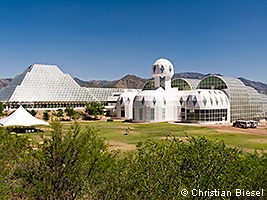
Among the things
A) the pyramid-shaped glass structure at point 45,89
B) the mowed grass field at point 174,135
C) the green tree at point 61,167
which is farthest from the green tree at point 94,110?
the green tree at point 61,167

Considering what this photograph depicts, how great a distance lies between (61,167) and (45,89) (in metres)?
65.3

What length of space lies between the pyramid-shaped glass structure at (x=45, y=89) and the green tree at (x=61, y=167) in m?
61.0

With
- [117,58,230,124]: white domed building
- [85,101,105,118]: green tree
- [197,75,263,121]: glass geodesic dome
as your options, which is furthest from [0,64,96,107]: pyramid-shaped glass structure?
[197,75,263,121]: glass geodesic dome

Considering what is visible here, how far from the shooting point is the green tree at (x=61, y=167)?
12016 mm

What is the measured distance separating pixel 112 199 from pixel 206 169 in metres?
3.67

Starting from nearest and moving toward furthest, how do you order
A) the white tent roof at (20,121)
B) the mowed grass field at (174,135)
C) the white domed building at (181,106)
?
1. the mowed grass field at (174,135)
2. the white tent roof at (20,121)
3. the white domed building at (181,106)

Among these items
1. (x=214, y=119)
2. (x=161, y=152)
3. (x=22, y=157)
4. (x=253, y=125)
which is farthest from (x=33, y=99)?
(x=161, y=152)

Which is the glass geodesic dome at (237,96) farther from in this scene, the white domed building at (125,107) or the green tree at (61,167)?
the green tree at (61,167)

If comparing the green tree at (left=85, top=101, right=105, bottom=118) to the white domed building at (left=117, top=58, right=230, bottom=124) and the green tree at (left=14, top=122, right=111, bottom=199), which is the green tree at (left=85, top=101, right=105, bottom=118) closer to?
the white domed building at (left=117, top=58, right=230, bottom=124)

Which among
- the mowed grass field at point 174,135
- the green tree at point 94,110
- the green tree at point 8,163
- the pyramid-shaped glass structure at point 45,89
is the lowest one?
the mowed grass field at point 174,135

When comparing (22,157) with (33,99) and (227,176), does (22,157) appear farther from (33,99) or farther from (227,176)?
(33,99)

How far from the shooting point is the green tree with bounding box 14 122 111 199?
12016mm

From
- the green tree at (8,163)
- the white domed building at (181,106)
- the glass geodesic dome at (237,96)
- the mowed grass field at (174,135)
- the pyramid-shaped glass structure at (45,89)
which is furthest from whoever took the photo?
the pyramid-shaped glass structure at (45,89)

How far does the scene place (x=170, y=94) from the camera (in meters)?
66.7
